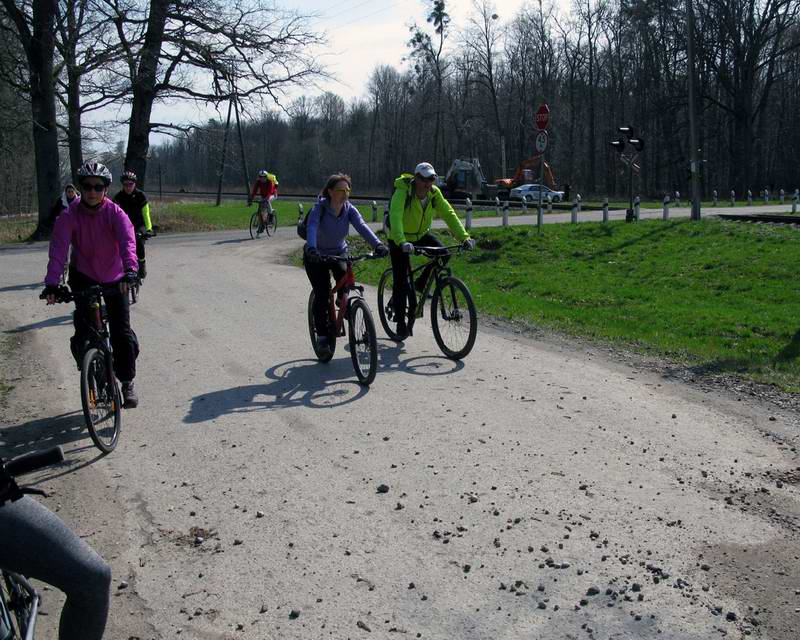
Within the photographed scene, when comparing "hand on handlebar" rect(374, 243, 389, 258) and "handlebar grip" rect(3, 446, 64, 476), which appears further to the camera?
"hand on handlebar" rect(374, 243, 389, 258)

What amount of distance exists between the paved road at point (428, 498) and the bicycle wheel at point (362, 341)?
0.56ft

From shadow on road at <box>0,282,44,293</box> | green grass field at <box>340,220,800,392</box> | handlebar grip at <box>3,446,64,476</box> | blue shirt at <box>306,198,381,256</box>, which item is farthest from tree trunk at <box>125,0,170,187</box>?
handlebar grip at <box>3,446,64,476</box>

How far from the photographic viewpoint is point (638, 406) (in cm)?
695

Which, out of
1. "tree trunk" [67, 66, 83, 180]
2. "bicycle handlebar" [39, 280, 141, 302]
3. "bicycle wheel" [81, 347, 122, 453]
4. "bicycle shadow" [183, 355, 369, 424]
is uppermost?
"tree trunk" [67, 66, 83, 180]

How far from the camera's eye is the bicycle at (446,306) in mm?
8617

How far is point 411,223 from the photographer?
918cm

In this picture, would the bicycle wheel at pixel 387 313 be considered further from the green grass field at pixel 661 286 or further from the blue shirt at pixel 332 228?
the green grass field at pixel 661 286

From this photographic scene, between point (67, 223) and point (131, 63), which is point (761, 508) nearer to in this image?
point (67, 223)

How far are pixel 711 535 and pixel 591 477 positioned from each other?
3.26 ft

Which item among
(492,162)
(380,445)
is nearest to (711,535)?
(380,445)

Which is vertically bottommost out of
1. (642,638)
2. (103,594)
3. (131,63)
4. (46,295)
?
(642,638)

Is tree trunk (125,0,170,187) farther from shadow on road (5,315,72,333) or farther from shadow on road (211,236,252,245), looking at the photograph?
shadow on road (5,315,72,333)

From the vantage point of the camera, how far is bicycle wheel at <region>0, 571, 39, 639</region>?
2396 mm

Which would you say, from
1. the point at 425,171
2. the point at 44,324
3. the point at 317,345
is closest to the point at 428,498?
the point at 317,345
